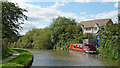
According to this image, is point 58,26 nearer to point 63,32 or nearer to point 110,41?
point 63,32

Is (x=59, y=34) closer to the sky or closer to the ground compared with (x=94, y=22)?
closer to the ground

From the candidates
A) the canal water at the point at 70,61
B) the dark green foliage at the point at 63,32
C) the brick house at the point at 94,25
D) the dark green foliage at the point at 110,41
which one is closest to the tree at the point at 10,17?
the canal water at the point at 70,61

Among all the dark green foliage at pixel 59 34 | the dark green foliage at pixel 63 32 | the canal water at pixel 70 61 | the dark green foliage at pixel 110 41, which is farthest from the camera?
the dark green foliage at pixel 59 34

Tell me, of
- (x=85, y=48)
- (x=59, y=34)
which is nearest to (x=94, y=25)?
(x=59, y=34)

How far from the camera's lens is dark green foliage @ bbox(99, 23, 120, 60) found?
1639cm

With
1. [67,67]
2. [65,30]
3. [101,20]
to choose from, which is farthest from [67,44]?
[67,67]

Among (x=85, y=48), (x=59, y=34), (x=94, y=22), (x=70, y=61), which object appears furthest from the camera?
(x=94, y=22)

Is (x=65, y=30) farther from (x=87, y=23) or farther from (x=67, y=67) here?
(x=67, y=67)

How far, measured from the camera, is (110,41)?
1753 centimetres

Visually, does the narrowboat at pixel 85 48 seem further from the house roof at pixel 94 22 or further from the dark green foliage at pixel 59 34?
the house roof at pixel 94 22

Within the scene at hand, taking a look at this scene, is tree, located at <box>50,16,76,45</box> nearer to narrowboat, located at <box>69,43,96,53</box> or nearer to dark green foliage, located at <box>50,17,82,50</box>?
dark green foliage, located at <box>50,17,82,50</box>

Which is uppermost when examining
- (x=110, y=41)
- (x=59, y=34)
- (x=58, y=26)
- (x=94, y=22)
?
(x=94, y=22)

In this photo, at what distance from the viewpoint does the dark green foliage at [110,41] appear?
16.4 meters

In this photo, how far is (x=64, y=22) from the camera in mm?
39250
